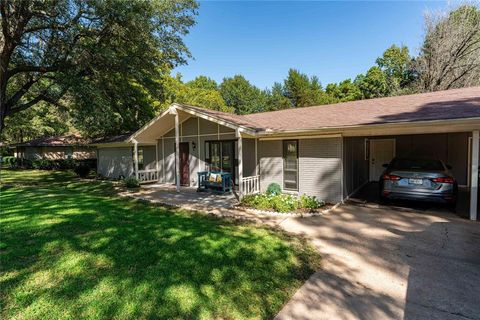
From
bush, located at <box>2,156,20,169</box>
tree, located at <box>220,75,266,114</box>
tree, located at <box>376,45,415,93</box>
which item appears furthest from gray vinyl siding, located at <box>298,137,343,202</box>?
tree, located at <box>220,75,266,114</box>

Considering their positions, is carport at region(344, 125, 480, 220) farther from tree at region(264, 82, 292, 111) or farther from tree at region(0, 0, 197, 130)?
tree at region(264, 82, 292, 111)

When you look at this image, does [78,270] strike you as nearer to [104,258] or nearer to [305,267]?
[104,258]

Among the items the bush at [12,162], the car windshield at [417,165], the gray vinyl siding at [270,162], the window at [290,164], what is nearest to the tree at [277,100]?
the gray vinyl siding at [270,162]

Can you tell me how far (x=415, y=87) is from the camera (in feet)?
66.3

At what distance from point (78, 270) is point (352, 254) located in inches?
179

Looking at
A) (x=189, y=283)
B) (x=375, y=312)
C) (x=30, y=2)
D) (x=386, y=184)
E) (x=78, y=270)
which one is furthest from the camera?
(x=30, y=2)

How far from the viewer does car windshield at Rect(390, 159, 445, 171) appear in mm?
7059

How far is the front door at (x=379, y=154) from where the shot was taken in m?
12.0

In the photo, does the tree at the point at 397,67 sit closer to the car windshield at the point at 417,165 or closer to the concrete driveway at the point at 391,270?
the car windshield at the point at 417,165

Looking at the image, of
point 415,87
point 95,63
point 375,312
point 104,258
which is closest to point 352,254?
point 375,312

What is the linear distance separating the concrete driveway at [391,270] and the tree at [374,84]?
2335 cm

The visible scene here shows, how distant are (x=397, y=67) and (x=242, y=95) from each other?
23.3 metres

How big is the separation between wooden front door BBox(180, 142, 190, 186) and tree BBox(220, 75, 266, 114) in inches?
1194

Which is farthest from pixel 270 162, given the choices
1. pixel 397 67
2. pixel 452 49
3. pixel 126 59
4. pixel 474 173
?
pixel 397 67
